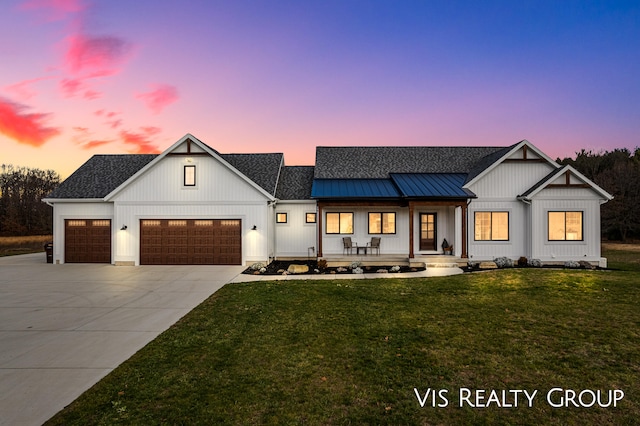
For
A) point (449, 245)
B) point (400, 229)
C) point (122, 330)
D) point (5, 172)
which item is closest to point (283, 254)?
point (400, 229)

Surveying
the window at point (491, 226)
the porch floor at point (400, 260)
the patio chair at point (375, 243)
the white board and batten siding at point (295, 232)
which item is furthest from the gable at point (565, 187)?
the white board and batten siding at point (295, 232)

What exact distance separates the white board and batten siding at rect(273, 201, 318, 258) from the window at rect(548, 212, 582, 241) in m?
12.5

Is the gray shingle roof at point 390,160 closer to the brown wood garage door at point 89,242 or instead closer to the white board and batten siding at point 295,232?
the white board and batten siding at point 295,232

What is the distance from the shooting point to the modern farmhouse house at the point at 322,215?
51.1 feet

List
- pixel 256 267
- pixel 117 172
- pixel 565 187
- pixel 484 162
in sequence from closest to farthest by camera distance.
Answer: pixel 256 267
pixel 565 187
pixel 484 162
pixel 117 172

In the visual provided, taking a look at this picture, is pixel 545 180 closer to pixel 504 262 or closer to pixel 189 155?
pixel 504 262

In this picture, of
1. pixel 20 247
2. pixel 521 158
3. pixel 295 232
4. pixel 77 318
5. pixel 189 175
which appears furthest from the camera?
pixel 20 247

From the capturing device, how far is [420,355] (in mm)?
5195

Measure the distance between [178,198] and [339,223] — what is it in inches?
352

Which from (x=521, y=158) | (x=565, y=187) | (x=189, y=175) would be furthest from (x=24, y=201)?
(x=565, y=187)

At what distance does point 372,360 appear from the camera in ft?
16.4

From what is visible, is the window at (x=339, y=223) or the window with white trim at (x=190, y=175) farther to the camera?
the window at (x=339, y=223)

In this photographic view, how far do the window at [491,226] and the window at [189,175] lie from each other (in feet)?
50.5

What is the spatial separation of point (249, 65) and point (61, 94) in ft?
41.7
